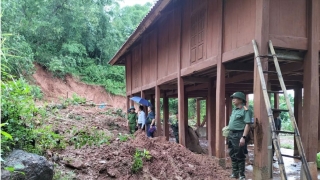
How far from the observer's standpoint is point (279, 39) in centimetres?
505

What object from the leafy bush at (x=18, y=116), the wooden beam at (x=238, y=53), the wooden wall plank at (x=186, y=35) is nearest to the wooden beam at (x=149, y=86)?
the wooden wall plank at (x=186, y=35)

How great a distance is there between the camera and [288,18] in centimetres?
520

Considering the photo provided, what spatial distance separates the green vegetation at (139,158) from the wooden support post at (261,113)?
2.09 meters

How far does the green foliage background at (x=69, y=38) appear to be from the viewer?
69.4ft

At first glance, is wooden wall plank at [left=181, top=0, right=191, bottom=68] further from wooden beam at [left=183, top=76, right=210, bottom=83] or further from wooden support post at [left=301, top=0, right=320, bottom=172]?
wooden support post at [left=301, top=0, right=320, bottom=172]

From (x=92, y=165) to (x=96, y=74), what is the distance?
23.4 m

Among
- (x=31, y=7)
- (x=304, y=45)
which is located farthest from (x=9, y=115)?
(x=31, y=7)

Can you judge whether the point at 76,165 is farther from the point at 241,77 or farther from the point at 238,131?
the point at 241,77

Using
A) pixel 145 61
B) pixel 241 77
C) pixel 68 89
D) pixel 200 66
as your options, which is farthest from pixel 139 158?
pixel 68 89

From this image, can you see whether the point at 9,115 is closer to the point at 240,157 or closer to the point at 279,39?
the point at 240,157

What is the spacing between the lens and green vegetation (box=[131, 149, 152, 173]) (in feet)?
17.3

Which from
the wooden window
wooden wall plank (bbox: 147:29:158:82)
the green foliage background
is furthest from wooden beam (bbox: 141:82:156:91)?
the green foliage background

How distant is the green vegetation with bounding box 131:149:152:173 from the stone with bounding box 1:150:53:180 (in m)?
1.73

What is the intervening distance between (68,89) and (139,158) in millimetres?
21350
